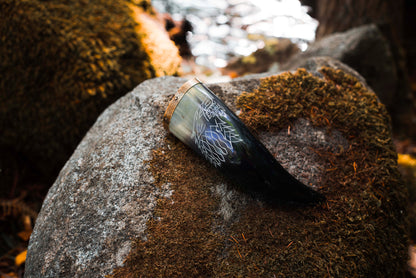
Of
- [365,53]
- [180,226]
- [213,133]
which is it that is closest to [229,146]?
[213,133]

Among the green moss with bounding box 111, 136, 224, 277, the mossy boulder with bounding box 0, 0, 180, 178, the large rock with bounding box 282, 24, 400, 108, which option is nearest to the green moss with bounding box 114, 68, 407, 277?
the green moss with bounding box 111, 136, 224, 277

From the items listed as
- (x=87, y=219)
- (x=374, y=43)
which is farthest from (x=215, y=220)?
(x=374, y=43)

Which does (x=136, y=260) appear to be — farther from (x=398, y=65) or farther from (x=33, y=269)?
(x=398, y=65)

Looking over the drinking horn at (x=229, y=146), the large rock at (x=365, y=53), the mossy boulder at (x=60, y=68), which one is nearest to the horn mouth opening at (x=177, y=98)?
the drinking horn at (x=229, y=146)

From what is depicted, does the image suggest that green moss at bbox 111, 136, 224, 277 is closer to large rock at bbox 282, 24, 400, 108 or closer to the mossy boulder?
the mossy boulder

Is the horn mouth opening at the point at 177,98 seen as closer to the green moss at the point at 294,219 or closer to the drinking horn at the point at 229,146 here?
the drinking horn at the point at 229,146

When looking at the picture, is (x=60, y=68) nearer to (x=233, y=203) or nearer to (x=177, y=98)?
(x=177, y=98)
